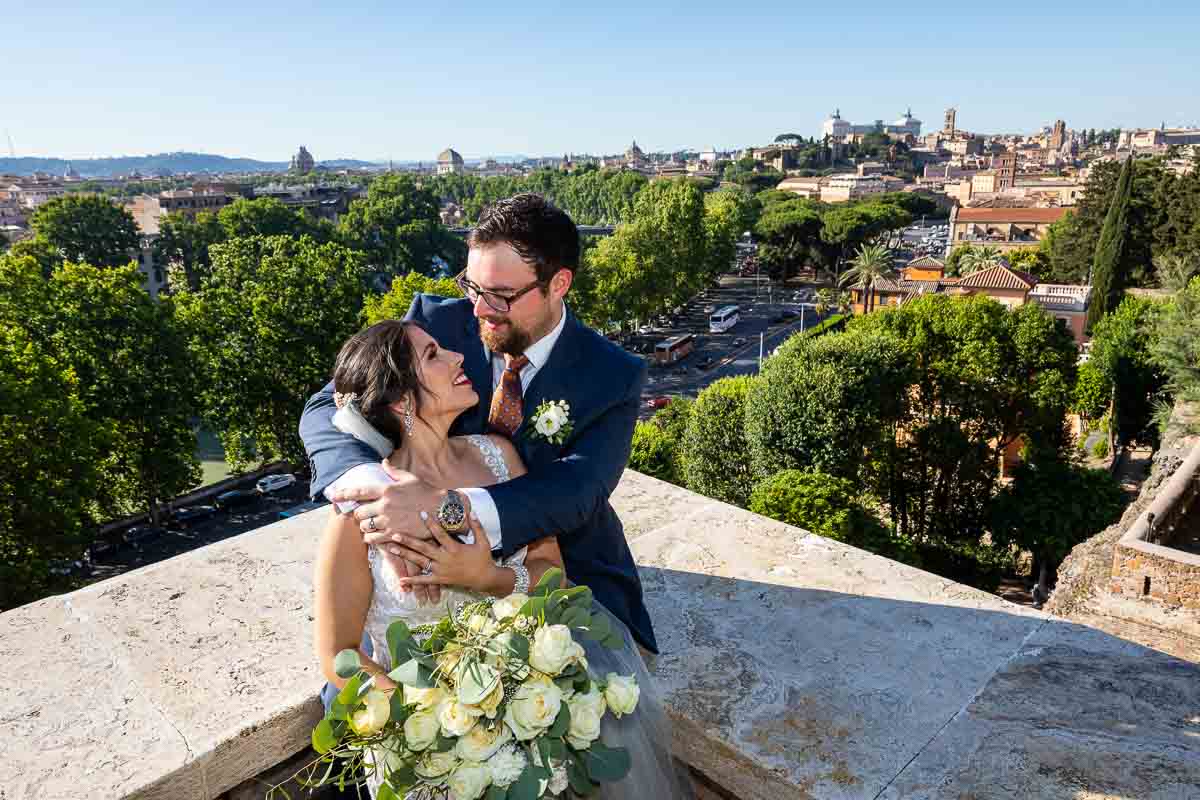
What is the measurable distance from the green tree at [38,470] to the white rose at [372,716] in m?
13.6

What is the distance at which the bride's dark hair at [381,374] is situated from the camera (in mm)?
2033

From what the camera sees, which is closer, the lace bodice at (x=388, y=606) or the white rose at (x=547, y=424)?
the lace bodice at (x=388, y=606)

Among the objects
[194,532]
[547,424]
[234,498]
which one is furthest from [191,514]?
[547,424]

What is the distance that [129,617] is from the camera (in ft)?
8.46

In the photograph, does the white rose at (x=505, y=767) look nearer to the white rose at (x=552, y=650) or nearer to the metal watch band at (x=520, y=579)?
the white rose at (x=552, y=650)

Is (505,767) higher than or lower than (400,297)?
higher

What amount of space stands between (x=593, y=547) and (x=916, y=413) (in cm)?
1777

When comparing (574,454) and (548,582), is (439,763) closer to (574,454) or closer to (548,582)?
(548,582)

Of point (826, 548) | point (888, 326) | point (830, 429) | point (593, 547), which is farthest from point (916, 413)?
point (593, 547)

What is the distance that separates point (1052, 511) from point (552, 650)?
17390mm

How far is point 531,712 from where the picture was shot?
1402 millimetres

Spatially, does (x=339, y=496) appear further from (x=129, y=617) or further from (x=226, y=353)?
(x=226, y=353)

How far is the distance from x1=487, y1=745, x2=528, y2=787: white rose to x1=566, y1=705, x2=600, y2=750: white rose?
11 centimetres

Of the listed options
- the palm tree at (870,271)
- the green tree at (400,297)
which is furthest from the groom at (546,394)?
the palm tree at (870,271)
